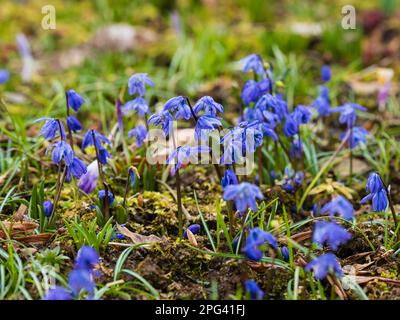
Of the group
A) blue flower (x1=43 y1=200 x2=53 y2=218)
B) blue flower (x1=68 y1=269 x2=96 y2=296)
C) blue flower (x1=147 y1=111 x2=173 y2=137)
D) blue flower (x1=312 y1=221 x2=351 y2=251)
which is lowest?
blue flower (x1=68 y1=269 x2=96 y2=296)

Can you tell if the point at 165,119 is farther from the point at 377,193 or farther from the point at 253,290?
the point at 377,193

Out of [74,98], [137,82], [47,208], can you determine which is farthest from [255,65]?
[47,208]

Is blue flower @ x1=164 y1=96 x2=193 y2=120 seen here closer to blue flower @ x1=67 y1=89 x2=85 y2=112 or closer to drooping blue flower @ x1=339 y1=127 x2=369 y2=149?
blue flower @ x1=67 y1=89 x2=85 y2=112

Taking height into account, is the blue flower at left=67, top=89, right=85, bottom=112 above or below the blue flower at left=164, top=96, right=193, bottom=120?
above

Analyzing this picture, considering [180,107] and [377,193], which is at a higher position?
[180,107]

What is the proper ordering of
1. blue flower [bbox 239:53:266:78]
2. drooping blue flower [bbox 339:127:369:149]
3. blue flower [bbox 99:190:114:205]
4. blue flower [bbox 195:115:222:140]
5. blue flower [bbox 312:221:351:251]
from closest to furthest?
1. blue flower [bbox 312:221:351:251]
2. blue flower [bbox 195:115:222:140]
3. blue flower [bbox 99:190:114:205]
4. blue flower [bbox 239:53:266:78]
5. drooping blue flower [bbox 339:127:369:149]

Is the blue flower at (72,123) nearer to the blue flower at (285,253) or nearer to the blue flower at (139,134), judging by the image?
the blue flower at (139,134)

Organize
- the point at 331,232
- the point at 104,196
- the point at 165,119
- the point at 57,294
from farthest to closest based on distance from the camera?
the point at 104,196
the point at 165,119
the point at 57,294
the point at 331,232

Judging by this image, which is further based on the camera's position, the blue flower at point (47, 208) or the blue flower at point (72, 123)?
the blue flower at point (72, 123)

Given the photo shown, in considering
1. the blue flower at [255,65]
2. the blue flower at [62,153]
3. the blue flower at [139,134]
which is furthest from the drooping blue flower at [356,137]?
the blue flower at [62,153]

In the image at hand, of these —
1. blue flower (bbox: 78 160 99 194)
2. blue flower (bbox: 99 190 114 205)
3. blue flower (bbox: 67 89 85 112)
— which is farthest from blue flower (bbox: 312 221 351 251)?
blue flower (bbox: 67 89 85 112)

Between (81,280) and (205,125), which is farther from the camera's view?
(205,125)

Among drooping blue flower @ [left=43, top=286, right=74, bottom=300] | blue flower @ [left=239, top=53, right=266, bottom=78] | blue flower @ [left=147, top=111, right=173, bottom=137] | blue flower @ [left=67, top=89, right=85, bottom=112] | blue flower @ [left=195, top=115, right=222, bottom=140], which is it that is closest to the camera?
drooping blue flower @ [left=43, top=286, right=74, bottom=300]
